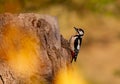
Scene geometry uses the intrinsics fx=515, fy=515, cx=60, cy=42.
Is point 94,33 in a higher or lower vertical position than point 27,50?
lower

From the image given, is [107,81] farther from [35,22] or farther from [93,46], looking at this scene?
[35,22]

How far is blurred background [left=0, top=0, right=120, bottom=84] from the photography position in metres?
12.2

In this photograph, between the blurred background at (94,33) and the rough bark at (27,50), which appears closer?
the rough bark at (27,50)

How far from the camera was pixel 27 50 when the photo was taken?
6410mm

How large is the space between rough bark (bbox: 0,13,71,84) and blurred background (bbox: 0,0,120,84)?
4.38 meters

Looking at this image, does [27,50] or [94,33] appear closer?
[27,50]

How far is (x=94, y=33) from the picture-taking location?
45.6 ft

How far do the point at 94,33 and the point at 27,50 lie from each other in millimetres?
7614

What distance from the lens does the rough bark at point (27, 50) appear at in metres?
6.28

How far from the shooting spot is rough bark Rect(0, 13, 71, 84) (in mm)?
6281

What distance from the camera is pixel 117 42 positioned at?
1406 cm

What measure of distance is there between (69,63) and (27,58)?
777 millimetres

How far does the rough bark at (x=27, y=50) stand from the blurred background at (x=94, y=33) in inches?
172

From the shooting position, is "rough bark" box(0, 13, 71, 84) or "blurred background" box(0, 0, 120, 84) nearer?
"rough bark" box(0, 13, 71, 84)
